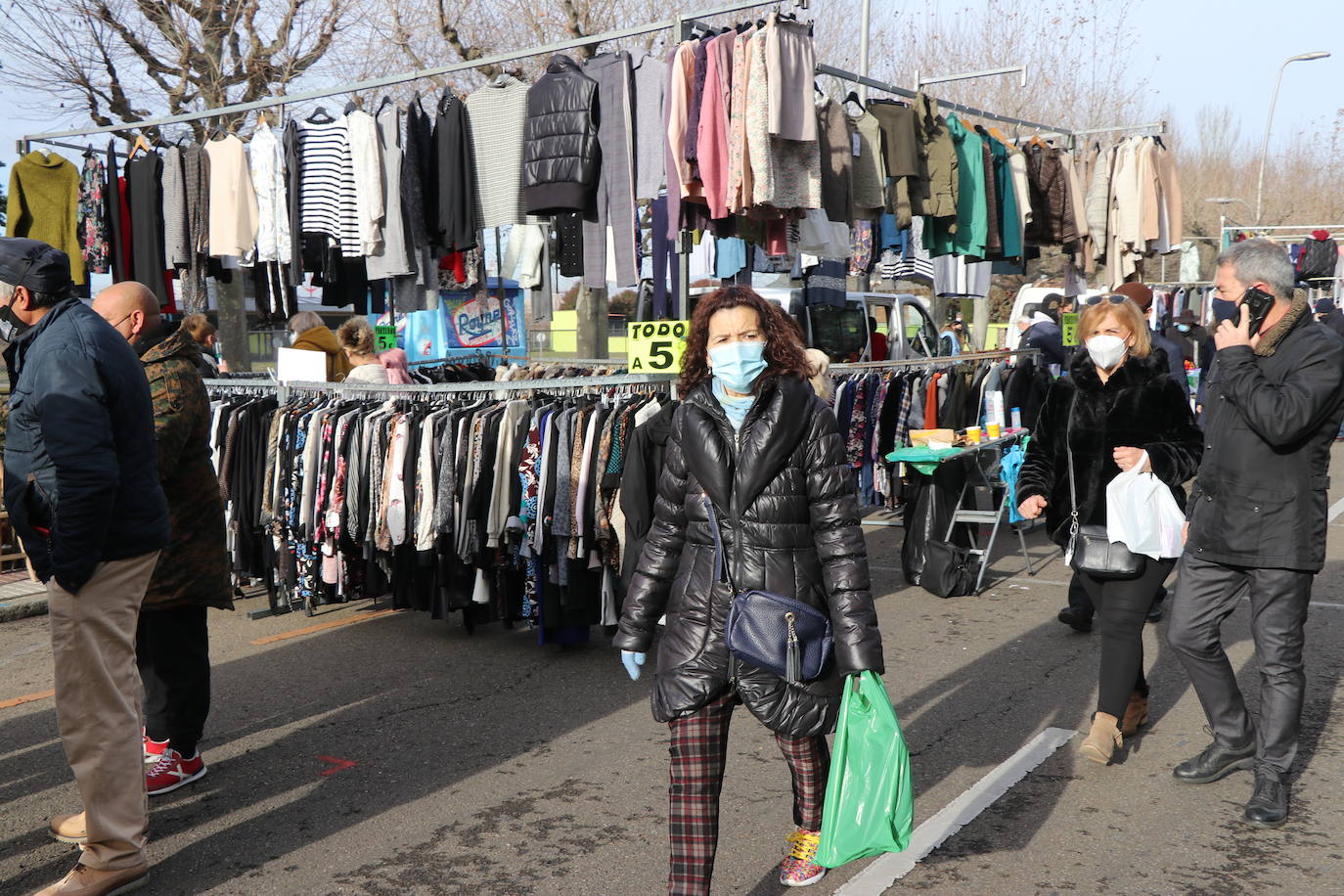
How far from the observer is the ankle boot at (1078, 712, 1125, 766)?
4684 mm

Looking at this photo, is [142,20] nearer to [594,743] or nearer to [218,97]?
[218,97]

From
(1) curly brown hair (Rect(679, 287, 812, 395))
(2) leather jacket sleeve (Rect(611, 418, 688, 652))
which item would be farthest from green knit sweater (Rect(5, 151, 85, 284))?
(2) leather jacket sleeve (Rect(611, 418, 688, 652))

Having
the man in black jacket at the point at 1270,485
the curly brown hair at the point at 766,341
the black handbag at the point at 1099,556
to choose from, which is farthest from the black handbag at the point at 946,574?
the curly brown hair at the point at 766,341

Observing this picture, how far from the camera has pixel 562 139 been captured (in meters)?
7.59

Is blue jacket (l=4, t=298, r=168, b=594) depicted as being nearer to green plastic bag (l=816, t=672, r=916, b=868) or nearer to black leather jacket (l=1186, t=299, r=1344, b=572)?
green plastic bag (l=816, t=672, r=916, b=868)

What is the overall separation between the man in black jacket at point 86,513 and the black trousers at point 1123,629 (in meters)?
3.64

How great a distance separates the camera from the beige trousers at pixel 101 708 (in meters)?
3.66

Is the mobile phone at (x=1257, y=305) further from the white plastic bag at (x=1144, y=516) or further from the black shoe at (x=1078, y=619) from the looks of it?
the black shoe at (x=1078, y=619)

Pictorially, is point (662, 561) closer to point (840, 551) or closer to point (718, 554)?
point (718, 554)

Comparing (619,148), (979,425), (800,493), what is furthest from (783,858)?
(979,425)

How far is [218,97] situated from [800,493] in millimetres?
15003

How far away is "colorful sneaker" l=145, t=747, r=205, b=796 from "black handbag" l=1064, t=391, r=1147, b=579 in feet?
12.1

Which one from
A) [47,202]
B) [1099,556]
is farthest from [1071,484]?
[47,202]

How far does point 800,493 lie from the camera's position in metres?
3.24
